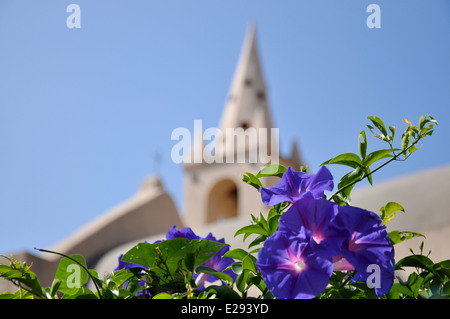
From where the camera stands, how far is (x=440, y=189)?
22.4 feet

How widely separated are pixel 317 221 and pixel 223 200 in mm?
17813

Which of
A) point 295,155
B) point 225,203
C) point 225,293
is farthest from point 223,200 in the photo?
point 225,293

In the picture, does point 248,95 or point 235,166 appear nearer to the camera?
point 235,166

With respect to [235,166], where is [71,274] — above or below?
above

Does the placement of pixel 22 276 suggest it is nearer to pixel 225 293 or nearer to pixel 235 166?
pixel 225 293

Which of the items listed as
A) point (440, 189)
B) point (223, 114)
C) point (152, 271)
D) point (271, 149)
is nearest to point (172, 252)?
point (152, 271)

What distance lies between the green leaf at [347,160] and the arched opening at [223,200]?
55.1ft

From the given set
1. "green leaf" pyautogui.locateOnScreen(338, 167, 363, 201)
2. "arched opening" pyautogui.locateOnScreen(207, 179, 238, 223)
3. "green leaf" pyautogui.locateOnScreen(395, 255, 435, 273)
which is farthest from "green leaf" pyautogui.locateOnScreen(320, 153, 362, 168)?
"arched opening" pyautogui.locateOnScreen(207, 179, 238, 223)

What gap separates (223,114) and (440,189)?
15.0 m

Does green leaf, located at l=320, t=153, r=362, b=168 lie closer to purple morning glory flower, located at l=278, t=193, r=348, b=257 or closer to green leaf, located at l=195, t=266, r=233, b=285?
purple morning glory flower, located at l=278, t=193, r=348, b=257

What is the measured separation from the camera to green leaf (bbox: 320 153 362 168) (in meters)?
0.76

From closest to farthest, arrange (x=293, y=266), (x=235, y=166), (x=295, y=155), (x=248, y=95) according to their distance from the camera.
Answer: (x=293, y=266) < (x=235, y=166) < (x=295, y=155) < (x=248, y=95)

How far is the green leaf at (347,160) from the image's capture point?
2.50 ft

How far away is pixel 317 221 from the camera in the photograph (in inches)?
26.5
